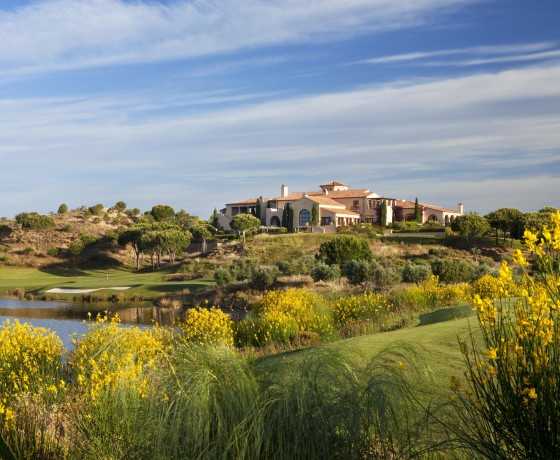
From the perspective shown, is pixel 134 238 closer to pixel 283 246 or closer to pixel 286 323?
pixel 283 246

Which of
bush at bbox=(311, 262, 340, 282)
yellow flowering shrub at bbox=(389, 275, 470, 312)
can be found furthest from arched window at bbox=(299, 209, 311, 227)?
yellow flowering shrub at bbox=(389, 275, 470, 312)

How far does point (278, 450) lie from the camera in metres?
5.75

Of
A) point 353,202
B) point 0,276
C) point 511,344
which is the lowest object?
point 0,276

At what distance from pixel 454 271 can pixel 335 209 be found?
49443mm

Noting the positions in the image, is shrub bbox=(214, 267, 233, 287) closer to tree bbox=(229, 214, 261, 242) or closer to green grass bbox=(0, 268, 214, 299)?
green grass bbox=(0, 268, 214, 299)

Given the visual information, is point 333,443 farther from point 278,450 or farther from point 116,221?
point 116,221

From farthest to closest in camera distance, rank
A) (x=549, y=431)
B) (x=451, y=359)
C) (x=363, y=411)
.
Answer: (x=451, y=359)
(x=363, y=411)
(x=549, y=431)

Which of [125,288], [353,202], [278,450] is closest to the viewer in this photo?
[278,450]

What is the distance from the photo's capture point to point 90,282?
186 ft

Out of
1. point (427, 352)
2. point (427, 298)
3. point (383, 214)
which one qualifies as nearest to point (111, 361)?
point (427, 352)

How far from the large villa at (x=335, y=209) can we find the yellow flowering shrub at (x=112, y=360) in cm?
6949

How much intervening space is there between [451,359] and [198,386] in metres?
4.87

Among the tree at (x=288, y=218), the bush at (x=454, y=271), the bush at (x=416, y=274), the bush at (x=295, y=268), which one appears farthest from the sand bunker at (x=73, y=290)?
the tree at (x=288, y=218)

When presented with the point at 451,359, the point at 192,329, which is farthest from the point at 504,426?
the point at 192,329
